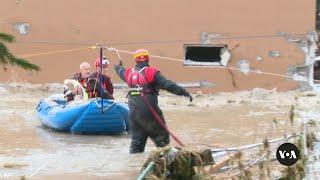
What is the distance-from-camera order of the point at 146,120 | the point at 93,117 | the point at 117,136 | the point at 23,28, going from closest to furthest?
the point at 146,120 < the point at 93,117 < the point at 117,136 < the point at 23,28

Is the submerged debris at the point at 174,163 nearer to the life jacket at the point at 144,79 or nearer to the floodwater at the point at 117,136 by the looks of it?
the floodwater at the point at 117,136

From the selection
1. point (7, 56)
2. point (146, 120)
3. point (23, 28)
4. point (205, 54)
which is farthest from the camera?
point (205, 54)

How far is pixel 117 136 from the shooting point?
11750 mm

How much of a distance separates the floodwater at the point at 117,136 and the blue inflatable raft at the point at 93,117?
14 centimetres

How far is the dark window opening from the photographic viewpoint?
17844mm

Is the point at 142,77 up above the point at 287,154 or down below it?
above

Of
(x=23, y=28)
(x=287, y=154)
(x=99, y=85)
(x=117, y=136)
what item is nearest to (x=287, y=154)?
(x=287, y=154)

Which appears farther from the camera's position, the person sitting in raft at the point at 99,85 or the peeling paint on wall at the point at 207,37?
the peeling paint on wall at the point at 207,37

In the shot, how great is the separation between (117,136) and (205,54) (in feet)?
23.4

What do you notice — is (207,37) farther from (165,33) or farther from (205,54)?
(165,33)

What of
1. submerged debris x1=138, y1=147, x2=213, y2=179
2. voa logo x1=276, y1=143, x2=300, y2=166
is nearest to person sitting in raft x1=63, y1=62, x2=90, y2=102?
submerged debris x1=138, y1=147, x2=213, y2=179

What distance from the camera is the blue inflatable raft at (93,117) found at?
456 inches

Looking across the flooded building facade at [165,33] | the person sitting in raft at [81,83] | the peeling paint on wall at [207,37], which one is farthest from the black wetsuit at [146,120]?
the peeling paint on wall at [207,37]

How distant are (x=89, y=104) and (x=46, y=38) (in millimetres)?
6437
